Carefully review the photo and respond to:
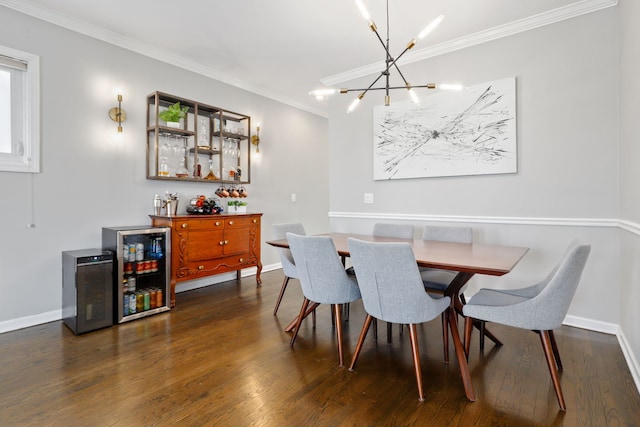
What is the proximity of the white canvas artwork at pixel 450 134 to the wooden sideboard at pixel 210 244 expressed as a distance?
5.62ft

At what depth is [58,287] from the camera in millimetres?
2934

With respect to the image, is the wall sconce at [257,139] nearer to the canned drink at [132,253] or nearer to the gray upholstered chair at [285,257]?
the gray upholstered chair at [285,257]

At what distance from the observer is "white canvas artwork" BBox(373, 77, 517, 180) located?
3.04 metres

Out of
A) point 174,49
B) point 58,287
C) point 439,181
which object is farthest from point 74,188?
point 439,181

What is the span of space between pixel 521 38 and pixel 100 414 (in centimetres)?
408

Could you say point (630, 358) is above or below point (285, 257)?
below

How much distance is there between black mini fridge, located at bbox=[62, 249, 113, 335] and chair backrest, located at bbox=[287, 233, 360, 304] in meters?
1.70

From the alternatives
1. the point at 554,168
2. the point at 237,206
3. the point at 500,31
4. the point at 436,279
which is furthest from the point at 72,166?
the point at 554,168

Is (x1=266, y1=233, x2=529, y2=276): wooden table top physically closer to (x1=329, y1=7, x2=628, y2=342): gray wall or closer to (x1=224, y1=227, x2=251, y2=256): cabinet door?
(x1=329, y1=7, x2=628, y2=342): gray wall

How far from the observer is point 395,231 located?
3.13 m

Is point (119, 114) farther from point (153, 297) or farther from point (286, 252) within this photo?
point (286, 252)

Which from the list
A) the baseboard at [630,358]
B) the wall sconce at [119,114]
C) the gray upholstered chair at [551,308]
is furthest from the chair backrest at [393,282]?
the wall sconce at [119,114]

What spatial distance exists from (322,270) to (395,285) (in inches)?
21.2

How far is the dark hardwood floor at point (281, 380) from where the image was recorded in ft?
5.31
